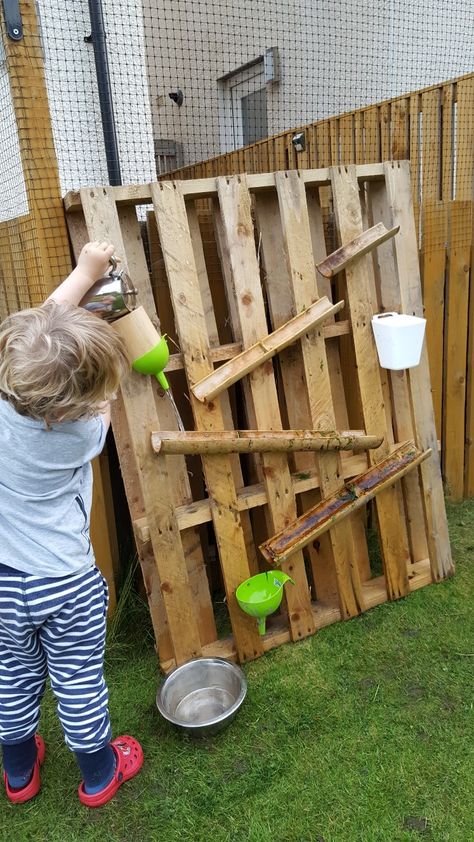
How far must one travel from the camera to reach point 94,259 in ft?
5.60

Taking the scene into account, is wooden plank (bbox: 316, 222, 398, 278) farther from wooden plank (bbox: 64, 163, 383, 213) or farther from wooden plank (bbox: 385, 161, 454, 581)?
wooden plank (bbox: 64, 163, 383, 213)

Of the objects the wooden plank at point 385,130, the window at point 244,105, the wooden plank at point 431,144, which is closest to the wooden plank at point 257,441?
the wooden plank at point 431,144

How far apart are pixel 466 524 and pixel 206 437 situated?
6.54 feet

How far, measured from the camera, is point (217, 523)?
2285 millimetres

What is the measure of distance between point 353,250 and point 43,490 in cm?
157

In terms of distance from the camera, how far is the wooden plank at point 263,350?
7.11 ft

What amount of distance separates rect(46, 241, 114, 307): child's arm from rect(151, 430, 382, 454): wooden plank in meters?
0.62

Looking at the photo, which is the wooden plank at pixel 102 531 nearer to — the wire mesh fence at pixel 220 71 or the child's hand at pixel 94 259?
the child's hand at pixel 94 259

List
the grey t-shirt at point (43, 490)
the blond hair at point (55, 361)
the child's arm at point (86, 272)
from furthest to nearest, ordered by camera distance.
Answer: the child's arm at point (86, 272) < the grey t-shirt at point (43, 490) < the blond hair at point (55, 361)

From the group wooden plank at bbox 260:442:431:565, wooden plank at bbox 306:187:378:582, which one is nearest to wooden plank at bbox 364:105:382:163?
wooden plank at bbox 306:187:378:582

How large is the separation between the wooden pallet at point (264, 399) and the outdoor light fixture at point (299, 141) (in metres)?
2.07

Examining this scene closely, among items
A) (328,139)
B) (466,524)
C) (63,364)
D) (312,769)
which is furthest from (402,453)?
(328,139)

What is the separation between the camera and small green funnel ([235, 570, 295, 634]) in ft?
7.28

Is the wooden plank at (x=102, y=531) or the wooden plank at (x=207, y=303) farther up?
the wooden plank at (x=207, y=303)
